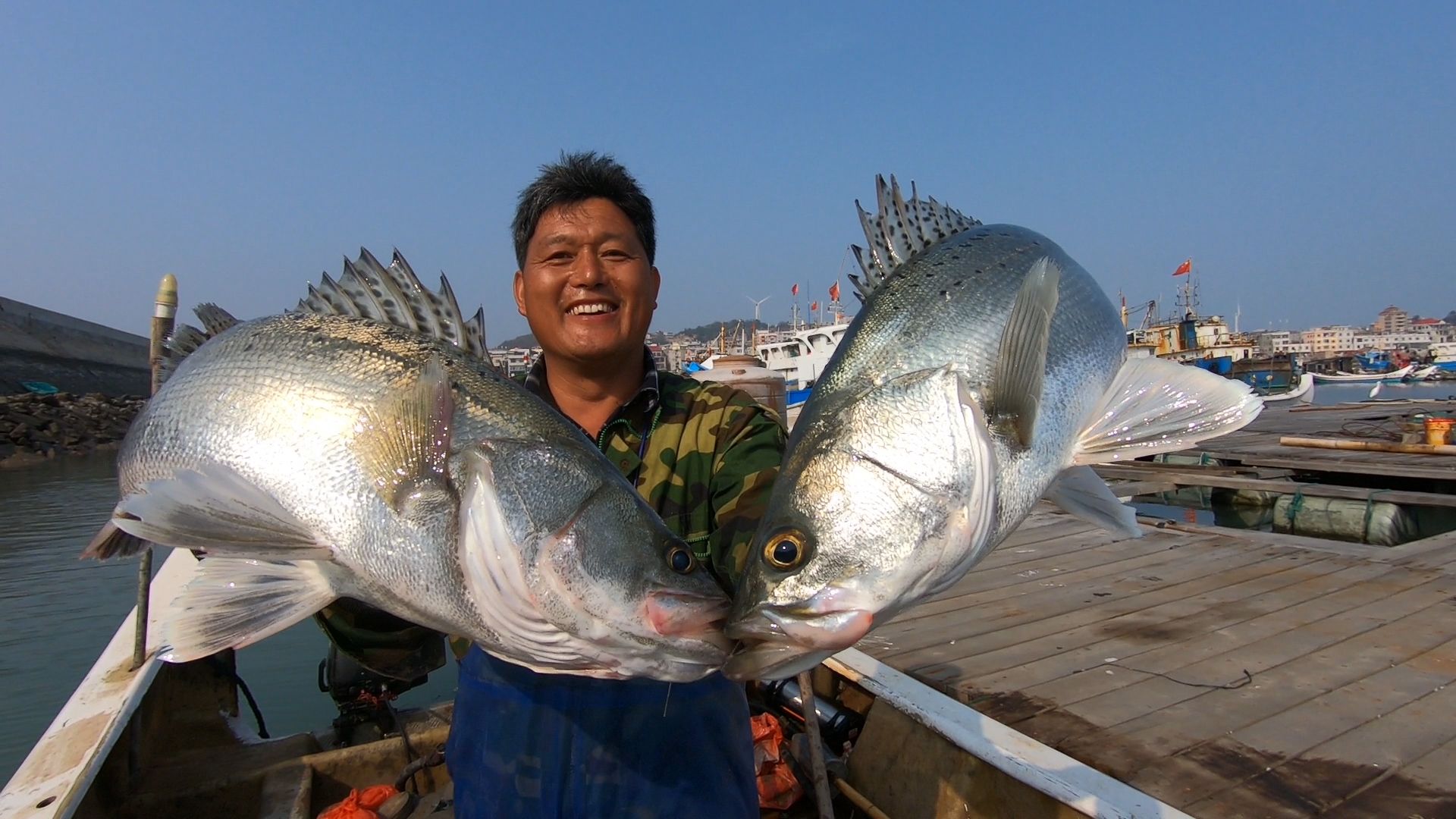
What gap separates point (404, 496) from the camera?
172cm

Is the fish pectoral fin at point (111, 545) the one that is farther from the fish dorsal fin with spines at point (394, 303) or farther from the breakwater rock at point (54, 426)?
the breakwater rock at point (54, 426)

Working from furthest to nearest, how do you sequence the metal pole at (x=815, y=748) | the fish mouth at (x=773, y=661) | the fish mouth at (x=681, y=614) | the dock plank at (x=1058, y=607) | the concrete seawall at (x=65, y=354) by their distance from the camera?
1. the concrete seawall at (x=65, y=354)
2. the dock plank at (x=1058, y=607)
3. the metal pole at (x=815, y=748)
4. the fish mouth at (x=681, y=614)
5. the fish mouth at (x=773, y=661)

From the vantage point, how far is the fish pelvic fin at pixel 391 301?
7.20ft

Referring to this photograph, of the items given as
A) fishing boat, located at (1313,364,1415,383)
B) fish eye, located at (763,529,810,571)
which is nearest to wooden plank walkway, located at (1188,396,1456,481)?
fish eye, located at (763,529,810,571)

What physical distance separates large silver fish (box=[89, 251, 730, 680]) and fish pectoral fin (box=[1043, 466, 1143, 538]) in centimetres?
102

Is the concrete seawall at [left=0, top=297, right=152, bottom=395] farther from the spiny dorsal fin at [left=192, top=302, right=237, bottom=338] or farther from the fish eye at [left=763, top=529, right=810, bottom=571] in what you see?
the fish eye at [left=763, top=529, right=810, bottom=571]

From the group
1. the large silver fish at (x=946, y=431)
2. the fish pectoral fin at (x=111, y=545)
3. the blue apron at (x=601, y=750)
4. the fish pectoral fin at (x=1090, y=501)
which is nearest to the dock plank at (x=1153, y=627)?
the fish pectoral fin at (x=1090, y=501)

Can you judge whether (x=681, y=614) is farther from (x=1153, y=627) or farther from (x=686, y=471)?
(x=1153, y=627)

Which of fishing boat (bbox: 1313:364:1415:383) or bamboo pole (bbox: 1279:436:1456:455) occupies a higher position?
fishing boat (bbox: 1313:364:1415:383)

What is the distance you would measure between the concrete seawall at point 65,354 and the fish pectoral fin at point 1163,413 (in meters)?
37.0

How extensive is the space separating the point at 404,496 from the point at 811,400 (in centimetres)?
103

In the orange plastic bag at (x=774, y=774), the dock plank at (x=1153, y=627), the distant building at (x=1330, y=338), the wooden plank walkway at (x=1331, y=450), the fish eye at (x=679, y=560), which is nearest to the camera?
the fish eye at (x=679, y=560)

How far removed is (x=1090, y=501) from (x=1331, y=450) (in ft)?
49.1

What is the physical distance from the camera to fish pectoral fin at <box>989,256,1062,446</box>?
1.78m
